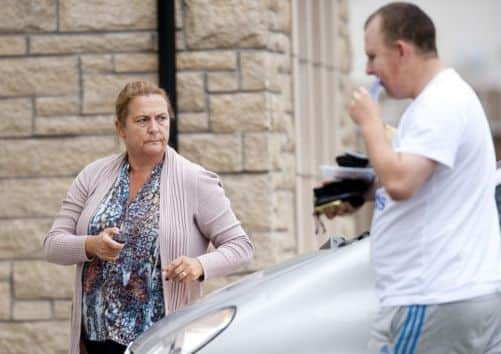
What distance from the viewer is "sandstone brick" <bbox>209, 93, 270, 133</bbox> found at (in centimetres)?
816

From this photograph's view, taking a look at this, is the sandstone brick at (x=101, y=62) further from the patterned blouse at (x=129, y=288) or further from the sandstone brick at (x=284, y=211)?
the patterned blouse at (x=129, y=288)

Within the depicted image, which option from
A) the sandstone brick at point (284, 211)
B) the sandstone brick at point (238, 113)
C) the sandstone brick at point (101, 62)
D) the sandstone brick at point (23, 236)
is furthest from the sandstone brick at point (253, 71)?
the sandstone brick at point (23, 236)

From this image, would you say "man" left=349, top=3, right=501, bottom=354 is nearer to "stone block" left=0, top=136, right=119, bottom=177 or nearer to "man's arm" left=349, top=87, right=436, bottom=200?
"man's arm" left=349, top=87, right=436, bottom=200

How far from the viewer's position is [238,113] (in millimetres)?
8172

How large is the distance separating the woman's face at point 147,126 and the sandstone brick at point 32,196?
2.56 metres

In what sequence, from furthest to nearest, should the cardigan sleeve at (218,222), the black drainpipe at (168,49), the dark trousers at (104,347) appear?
the black drainpipe at (168,49) → the cardigan sleeve at (218,222) → the dark trousers at (104,347)

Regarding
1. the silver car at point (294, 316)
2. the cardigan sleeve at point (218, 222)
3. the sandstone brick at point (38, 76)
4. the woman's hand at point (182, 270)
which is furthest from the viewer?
the sandstone brick at point (38, 76)

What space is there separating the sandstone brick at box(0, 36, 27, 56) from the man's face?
4374mm

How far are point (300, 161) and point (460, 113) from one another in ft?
17.0

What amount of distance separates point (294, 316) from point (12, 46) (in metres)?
3.97

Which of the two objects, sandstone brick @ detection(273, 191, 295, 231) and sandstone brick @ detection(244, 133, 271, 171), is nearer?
sandstone brick @ detection(244, 133, 271, 171)

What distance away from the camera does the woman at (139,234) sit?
5473mm

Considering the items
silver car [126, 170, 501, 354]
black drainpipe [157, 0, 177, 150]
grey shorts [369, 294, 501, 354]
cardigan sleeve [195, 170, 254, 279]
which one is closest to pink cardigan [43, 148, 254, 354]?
cardigan sleeve [195, 170, 254, 279]

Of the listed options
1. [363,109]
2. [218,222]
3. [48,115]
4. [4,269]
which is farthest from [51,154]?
[363,109]
